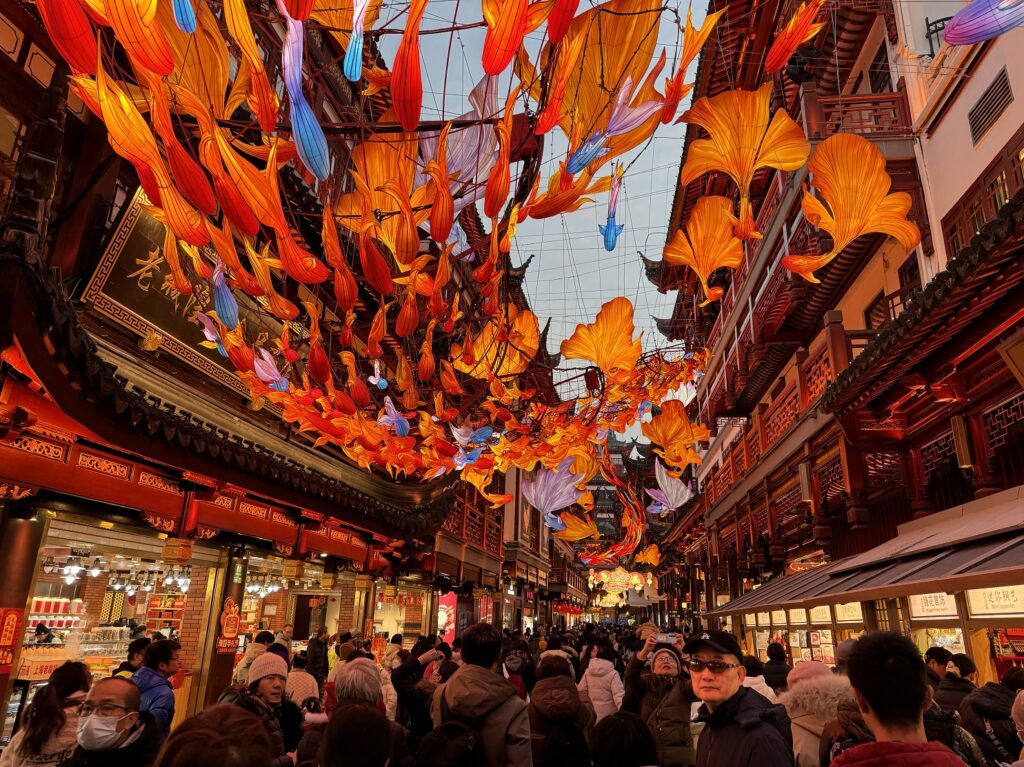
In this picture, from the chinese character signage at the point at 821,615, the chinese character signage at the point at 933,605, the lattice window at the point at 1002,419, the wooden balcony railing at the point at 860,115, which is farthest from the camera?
the chinese character signage at the point at 821,615

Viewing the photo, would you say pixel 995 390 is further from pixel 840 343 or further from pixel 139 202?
pixel 139 202

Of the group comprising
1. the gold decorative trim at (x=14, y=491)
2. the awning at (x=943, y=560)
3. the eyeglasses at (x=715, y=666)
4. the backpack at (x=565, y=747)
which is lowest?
the backpack at (x=565, y=747)

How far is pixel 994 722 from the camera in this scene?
13.8 feet

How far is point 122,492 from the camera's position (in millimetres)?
7176

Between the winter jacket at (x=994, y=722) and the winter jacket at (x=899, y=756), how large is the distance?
308 cm

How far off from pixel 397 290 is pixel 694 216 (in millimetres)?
6952

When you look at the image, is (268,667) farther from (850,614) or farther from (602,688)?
(850,614)

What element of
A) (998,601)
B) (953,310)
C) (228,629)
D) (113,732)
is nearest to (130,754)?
(113,732)

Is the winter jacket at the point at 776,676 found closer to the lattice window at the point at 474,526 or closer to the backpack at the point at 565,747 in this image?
the backpack at the point at 565,747

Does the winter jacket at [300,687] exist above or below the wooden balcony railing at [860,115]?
below

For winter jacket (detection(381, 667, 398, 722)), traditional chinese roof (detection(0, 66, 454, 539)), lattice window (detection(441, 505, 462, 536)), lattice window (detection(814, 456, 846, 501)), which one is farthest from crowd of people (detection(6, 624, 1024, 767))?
lattice window (detection(441, 505, 462, 536))

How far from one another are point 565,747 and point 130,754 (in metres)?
2.43

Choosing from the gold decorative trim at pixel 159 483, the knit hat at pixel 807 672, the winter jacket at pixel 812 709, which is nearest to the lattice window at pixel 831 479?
the knit hat at pixel 807 672

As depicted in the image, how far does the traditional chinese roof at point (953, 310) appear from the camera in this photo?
4.39m
